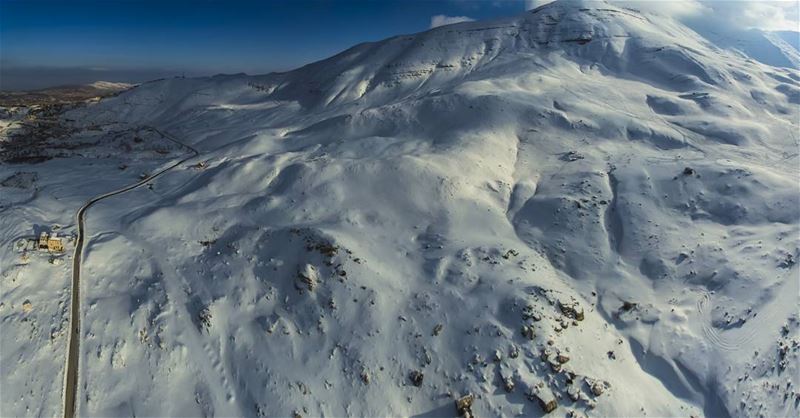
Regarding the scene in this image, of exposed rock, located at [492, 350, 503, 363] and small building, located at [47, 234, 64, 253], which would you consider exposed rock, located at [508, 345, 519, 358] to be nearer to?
exposed rock, located at [492, 350, 503, 363]

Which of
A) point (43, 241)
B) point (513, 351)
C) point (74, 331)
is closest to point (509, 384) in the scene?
point (513, 351)

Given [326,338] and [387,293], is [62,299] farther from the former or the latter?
[387,293]

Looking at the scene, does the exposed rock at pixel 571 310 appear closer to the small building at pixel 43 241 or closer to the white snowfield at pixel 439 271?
the white snowfield at pixel 439 271

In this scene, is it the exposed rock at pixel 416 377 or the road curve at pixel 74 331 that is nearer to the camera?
the road curve at pixel 74 331

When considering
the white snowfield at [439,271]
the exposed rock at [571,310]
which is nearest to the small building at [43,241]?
the white snowfield at [439,271]

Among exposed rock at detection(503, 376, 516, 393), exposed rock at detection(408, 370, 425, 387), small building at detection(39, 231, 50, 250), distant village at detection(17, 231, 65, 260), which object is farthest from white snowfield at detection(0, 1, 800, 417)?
small building at detection(39, 231, 50, 250)

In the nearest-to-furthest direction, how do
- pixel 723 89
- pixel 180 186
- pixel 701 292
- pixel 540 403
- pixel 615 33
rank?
pixel 540 403 → pixel 701 292 → pixel 180 186 → pixel 723 89 → pixel 615 33

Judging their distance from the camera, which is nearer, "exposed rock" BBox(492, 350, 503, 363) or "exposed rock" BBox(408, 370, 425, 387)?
"exposed rock" BBox(408, 370, 425, 387)

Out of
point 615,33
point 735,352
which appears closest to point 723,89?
point 615,33
